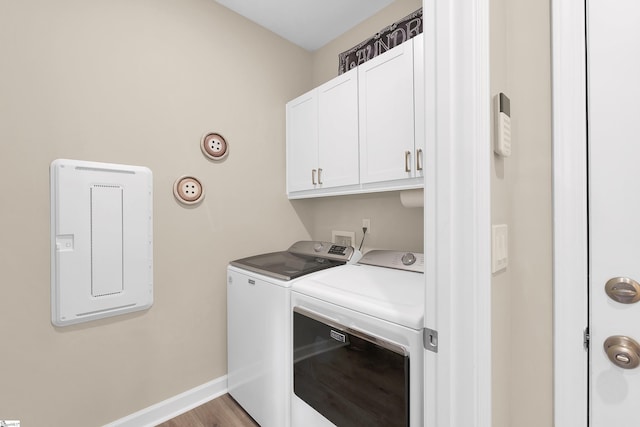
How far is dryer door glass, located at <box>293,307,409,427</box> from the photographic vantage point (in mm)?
971

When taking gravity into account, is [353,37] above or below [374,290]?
above

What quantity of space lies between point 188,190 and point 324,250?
3.29 feet

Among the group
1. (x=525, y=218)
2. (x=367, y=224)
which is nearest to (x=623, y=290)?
(x=525, y=218)

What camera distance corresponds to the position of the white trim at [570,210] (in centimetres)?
75

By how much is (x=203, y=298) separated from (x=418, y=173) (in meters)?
1.57

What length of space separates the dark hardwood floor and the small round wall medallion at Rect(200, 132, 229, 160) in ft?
5.33

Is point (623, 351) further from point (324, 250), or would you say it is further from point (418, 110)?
point (324, 250)

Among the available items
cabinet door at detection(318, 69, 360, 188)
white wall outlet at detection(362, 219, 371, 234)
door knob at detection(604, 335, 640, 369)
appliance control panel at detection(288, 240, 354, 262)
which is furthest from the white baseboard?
door knob at detection(604, 335, 640, 369)

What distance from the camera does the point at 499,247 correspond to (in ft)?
2.42

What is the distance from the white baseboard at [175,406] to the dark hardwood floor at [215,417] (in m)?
0.03

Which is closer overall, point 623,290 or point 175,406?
point 623,290

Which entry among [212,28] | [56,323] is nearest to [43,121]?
[56,323]

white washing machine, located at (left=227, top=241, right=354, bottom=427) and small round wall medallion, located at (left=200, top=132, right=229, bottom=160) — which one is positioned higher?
small round wall medallion, located at (left=200, top=132, right=229, bottom=160)

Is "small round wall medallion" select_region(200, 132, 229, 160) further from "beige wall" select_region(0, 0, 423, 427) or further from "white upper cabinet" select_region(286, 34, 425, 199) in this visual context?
"white upper cabinet" select_region(286, 34, 425, 199)
